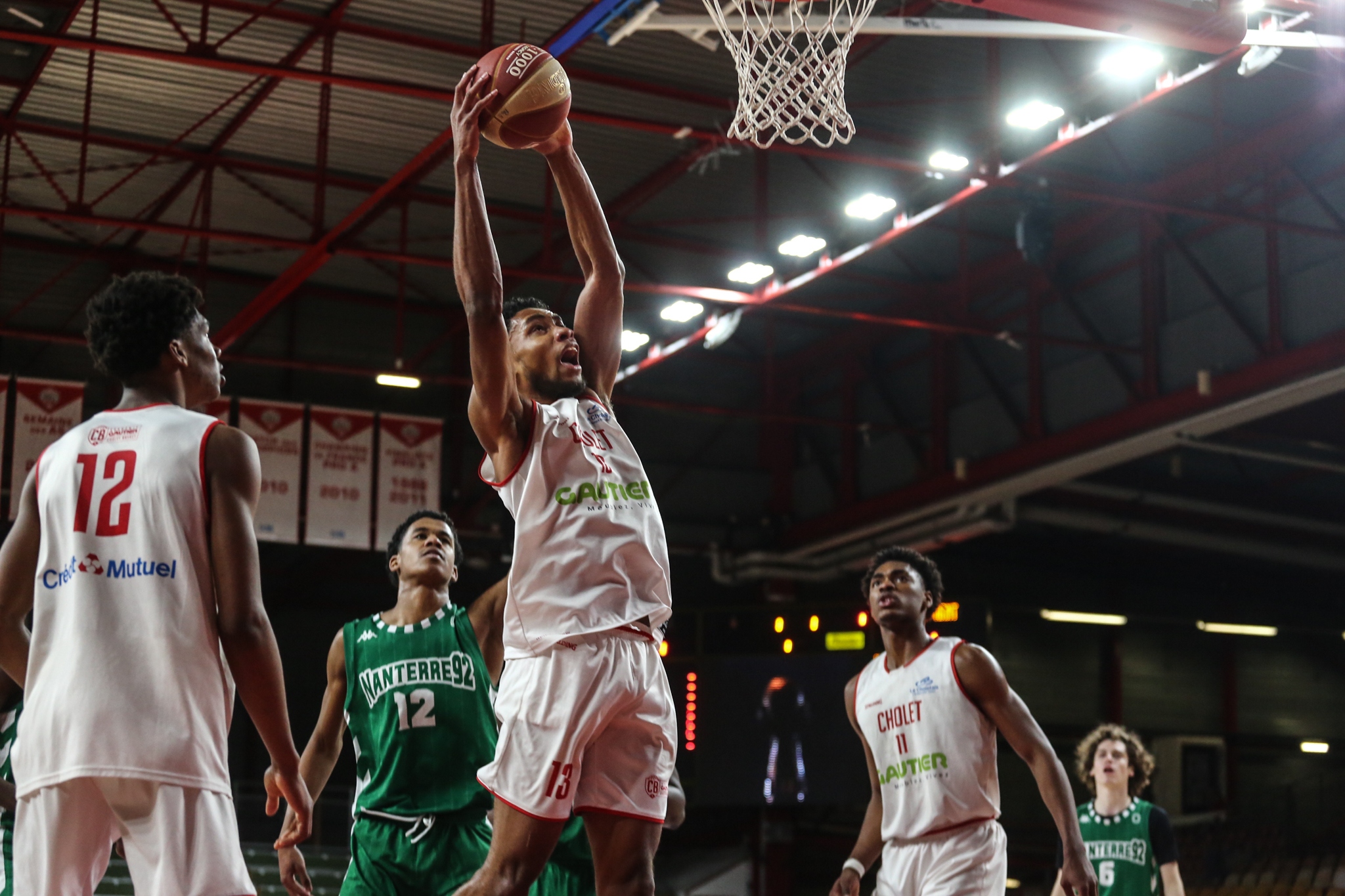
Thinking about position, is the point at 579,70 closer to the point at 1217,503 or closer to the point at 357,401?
the point at 357,401

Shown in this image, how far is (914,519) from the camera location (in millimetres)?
20391

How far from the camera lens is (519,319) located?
480 cm

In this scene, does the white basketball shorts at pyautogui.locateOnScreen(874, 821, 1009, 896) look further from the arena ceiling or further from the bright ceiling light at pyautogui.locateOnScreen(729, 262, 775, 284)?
the bright ceiling light at pyautogui.locateOnScreen(729, 262, 775, 284)

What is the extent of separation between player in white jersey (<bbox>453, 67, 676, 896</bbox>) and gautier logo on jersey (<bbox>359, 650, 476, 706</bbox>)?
1821 mm

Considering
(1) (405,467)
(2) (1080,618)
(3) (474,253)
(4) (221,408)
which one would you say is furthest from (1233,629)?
(3) (474,253)

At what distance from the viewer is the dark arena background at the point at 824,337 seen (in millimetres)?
14602

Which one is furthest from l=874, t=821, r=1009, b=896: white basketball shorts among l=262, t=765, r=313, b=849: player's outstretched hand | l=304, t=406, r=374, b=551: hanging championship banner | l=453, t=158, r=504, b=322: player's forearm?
l=304, t=406, r=374, b=551: hanging championship banner

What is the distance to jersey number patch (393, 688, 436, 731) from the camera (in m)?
6.18

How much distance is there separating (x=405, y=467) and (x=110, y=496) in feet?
48.3

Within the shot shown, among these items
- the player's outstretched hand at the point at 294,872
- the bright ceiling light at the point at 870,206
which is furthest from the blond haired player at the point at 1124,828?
the bright ceiling light at the point at 870,206

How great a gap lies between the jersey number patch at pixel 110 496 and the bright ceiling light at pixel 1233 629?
22.2 m

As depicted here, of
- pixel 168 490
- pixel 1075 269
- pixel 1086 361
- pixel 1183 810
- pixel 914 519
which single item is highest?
pixel 1075 269

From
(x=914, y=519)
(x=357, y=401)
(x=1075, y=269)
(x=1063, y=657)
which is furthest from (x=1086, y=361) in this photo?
(x=357, y=401)

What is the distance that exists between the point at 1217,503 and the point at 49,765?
62.6 ft
